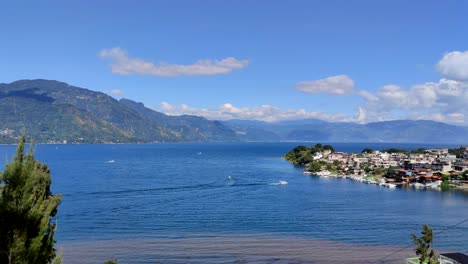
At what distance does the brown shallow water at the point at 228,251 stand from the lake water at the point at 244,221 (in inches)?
2.5

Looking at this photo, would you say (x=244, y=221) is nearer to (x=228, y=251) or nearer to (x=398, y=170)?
(x=228, y=251)

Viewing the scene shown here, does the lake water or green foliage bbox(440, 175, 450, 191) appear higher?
green foliage bbox(440, 175, 450, 191)

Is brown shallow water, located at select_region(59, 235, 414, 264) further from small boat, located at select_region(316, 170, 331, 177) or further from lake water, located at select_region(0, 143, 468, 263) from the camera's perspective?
small boat, located at select_region(316, 170, 331, 177)

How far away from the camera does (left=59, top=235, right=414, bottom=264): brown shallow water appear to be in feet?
81.5

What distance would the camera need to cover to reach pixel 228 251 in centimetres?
2648

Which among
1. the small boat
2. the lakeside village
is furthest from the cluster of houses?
the small boat

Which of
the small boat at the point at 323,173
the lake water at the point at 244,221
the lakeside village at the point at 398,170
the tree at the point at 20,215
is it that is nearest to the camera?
the tree at the point at 20,215

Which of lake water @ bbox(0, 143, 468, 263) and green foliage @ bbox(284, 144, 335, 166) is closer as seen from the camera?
lake water @ bbox(0, 143, 468, 263)

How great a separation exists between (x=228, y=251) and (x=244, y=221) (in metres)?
9.88

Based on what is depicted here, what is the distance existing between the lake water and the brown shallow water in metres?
0.06

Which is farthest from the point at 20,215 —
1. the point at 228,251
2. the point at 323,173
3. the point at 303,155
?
the point at 303,155

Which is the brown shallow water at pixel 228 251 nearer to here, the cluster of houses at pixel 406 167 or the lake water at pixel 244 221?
the lake water at pixel 244 221

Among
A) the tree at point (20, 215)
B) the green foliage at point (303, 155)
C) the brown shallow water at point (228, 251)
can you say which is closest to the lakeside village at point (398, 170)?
the green foliage at point (303, 155)

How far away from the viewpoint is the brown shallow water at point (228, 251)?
24828 millimetres
